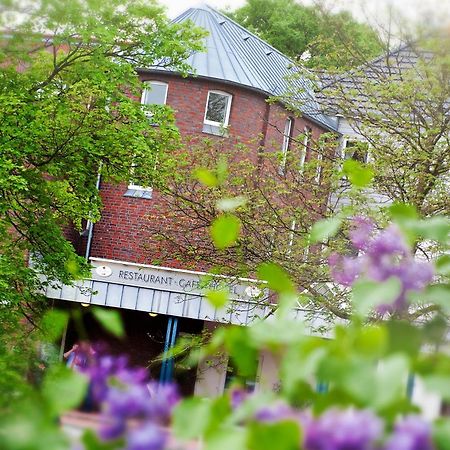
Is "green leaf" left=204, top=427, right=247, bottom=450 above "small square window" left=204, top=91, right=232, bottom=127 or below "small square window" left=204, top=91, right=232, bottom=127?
below

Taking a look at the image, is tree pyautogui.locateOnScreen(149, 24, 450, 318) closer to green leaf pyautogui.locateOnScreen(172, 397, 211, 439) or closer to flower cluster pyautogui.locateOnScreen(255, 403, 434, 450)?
green leaf pyautogui.locateOnScreen(172, 397, 211, 439)

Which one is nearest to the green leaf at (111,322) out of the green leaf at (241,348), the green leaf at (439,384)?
the green leaf at (241,348)

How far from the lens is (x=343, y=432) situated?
1.33 metres

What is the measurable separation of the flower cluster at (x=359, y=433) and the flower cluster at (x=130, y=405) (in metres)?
0.20

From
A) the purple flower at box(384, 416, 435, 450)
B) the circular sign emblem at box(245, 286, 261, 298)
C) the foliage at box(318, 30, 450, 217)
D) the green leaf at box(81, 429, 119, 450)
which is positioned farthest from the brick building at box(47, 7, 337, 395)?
the purple flower at box(384, 416, 435, 450)

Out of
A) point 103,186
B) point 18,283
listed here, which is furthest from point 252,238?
point 103,186

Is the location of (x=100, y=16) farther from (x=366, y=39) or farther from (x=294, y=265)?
(x=294, y=265)

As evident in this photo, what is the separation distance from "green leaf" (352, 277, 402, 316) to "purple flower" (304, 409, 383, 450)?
0.97ft

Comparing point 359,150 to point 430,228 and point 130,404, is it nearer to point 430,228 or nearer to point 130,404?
point 430,228

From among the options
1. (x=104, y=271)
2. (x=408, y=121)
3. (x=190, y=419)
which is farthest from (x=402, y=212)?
(x=104, y=271)

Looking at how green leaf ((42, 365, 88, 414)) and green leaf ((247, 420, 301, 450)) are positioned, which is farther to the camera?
green leaf ((42, 365, 88, 414))

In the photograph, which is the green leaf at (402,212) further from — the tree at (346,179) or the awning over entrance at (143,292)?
the awning over entrance at (143,292)

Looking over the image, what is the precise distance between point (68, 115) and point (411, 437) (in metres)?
13.6

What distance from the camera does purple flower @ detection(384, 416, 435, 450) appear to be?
1.34 m
